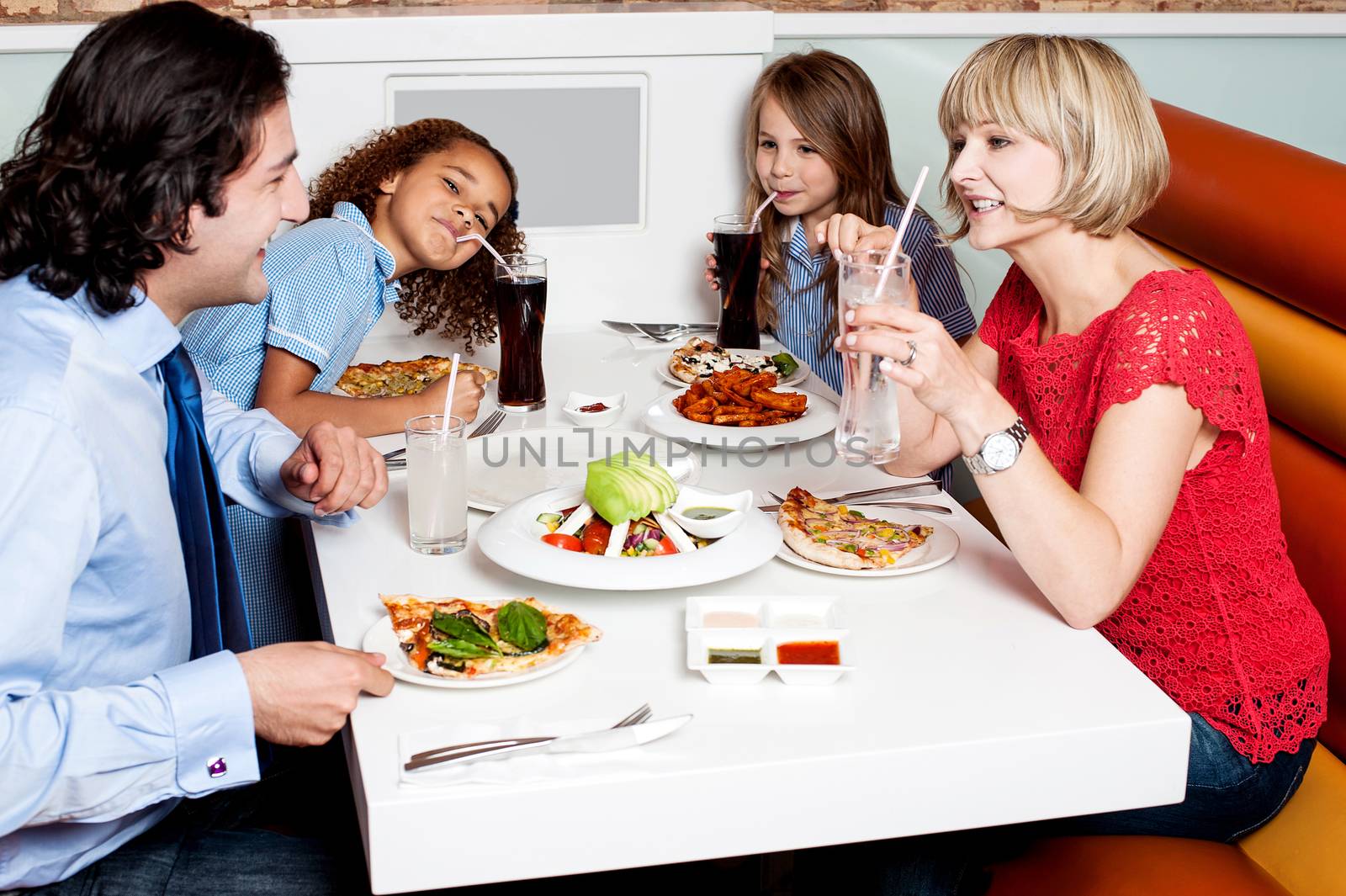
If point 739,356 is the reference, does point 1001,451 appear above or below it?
above

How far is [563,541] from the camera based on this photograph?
134cm

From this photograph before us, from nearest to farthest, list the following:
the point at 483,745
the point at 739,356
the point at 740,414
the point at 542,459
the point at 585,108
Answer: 1. the point at 483,745
2. the point at 542,459
3. the point at 740,414
4. the point at 739,356
5. the point at 585,108

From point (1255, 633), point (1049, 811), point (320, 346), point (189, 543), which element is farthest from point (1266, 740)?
point (320, 346)

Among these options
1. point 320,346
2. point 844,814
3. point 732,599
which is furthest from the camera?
point 320,346

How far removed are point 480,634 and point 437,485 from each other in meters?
0.26

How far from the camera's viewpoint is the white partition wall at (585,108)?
2.35 m

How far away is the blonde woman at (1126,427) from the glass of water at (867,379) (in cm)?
4

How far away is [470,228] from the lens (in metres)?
2.20

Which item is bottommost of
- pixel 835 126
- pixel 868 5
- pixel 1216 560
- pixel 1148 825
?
pixel 1148 825

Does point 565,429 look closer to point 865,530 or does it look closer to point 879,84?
point 865,530

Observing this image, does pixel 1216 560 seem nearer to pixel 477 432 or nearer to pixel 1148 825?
pixel 1148 825

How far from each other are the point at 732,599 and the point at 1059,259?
63 centimetres

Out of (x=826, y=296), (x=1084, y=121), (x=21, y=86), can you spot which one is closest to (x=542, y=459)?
(x=1084, y=121)

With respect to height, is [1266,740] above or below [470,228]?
below
